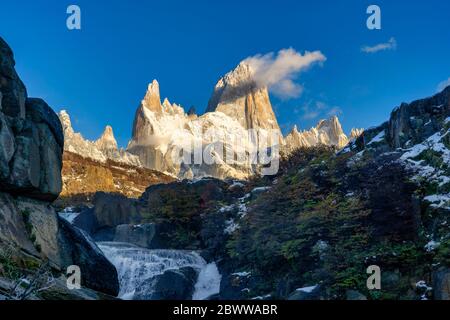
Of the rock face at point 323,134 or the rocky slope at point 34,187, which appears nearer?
the rocky slope at point 34,187

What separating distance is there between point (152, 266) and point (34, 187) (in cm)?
1423

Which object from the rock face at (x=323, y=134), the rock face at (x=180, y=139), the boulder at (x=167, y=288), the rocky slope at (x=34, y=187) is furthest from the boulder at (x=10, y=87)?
the rock face at (x=180, y=139)

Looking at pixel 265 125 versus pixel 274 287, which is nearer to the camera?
pixel 274 287

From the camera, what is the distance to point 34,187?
1900cm

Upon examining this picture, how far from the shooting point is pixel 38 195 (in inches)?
773

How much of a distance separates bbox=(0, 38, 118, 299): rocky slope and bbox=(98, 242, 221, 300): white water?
34.4ft

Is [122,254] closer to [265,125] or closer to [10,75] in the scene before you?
[10,75]

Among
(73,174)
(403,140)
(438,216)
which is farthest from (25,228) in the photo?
(73,174)

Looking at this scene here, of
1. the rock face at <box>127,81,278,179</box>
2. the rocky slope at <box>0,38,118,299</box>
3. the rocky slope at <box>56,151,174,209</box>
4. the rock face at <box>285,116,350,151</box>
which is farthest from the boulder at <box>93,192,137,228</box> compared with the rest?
the rock face at <box>127,81,278,179</box>

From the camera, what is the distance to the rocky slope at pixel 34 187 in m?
17.8

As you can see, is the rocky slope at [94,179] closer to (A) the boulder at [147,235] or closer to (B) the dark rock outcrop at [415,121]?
(A) the boulder at [147,235]

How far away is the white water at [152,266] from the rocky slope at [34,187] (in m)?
10.5

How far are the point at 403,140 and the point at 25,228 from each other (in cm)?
1926

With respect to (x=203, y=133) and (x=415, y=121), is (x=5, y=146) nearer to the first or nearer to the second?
(x=415, y=121)
